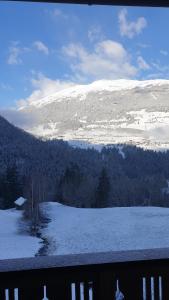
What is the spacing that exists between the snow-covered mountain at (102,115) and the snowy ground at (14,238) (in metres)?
0.78

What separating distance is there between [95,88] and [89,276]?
90.9 inches

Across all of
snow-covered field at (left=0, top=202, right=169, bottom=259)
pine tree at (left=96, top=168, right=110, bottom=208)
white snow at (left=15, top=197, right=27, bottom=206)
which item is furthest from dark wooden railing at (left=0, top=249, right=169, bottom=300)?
pine tree at (left=96, top=168, right=110, bottom=208)

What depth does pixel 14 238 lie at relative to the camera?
3020 mm

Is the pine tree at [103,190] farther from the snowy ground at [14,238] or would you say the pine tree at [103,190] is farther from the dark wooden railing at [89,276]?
the dark wooden railing at [89,276]

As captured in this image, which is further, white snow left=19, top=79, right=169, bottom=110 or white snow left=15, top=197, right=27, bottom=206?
white snow left=19, top=79, right=169, bottom=110

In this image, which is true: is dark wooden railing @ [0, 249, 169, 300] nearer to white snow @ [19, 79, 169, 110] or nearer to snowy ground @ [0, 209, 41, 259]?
snowy ground @ [0, 209, 41, 259]

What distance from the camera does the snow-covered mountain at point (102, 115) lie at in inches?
132

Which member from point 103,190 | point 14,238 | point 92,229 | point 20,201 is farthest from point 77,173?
point 14,238

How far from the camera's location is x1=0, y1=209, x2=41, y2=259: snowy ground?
263 centimetres

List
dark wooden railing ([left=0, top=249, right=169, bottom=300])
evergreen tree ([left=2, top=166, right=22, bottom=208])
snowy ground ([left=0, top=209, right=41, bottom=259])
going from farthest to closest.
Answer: evergreen tree ([left=2, top=166, right=22, bottom=208]) < snowy ground ([left=0, top=209, right=41, bottom=259]) < dark wooden railing ([left=0, top=249, right=169, bottom=300])

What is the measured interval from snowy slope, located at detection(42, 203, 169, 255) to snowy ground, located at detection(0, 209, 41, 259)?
198 mm

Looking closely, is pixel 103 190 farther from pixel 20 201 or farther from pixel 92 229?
pixel 20 201

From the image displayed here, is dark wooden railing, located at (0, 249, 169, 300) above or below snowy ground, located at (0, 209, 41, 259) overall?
above

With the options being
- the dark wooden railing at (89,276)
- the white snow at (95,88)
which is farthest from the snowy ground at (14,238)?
the dark wooden railing at (89,276)
